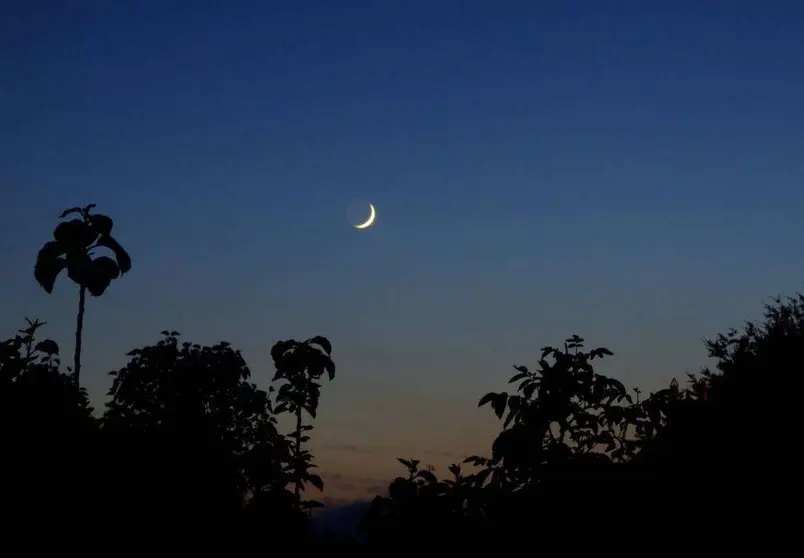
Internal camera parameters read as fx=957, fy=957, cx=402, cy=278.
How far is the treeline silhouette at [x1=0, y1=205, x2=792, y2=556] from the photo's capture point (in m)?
13.6

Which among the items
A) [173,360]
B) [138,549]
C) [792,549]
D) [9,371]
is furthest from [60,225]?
[792,549]

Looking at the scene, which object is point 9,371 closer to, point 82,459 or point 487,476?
point 82,459

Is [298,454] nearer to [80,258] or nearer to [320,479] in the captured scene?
[320,479]

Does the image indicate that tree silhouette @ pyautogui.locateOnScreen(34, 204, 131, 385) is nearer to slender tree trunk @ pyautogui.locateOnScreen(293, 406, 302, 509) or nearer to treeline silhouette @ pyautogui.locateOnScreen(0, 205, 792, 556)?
treeline silhouette @ pyautogui.locateOnScreen(0, 205, 792, 556)

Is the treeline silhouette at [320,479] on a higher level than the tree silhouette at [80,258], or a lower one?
lower

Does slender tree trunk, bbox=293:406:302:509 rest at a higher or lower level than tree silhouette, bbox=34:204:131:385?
lower

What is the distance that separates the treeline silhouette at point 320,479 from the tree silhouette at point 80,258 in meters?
0.06

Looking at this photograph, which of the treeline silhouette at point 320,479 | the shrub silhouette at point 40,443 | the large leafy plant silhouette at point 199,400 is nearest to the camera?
the treeline silhouette at point 320,479

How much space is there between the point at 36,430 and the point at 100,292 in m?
13.5

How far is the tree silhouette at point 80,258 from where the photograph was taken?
39531mm

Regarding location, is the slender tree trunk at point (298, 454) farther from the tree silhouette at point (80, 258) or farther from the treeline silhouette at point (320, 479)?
the tree silhouette at point (80, 258)

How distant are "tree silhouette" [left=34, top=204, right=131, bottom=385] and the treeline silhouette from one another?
0.20 ft

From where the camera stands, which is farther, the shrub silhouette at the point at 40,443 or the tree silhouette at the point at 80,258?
the tree silhouette at the point at 80,258

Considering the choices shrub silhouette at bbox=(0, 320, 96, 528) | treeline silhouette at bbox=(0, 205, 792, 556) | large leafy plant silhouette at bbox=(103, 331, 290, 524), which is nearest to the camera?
treeline silhouette at bbox=(0, 205, 792, 556)
